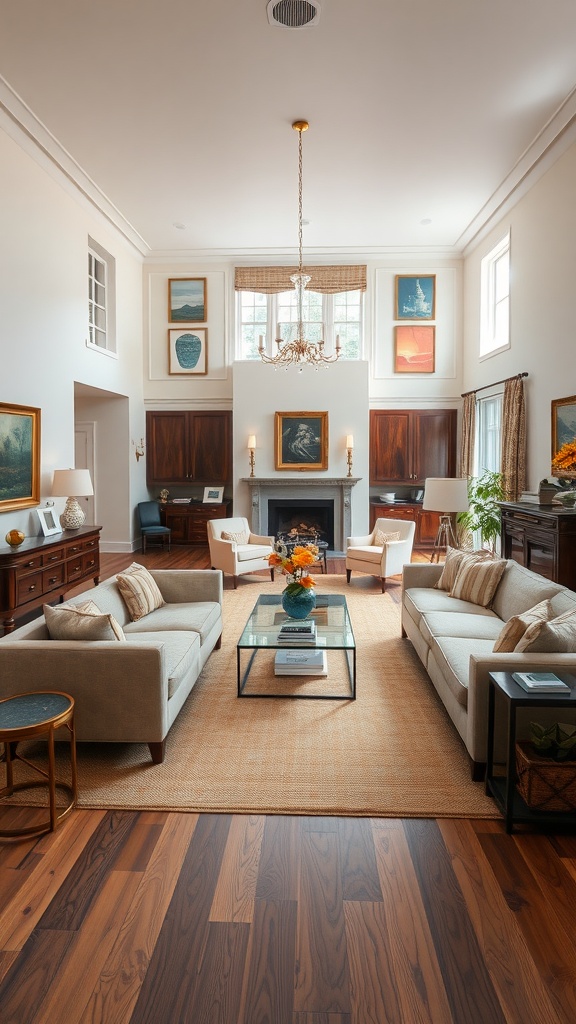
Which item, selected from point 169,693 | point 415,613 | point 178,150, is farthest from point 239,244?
point 169,693

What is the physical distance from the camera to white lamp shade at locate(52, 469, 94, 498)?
21.1 ft

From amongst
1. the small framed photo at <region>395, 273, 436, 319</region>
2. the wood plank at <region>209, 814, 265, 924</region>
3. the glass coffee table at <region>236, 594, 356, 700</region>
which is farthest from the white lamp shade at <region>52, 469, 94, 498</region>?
the small framed photo at <region>395, 273, 436, 319</region>

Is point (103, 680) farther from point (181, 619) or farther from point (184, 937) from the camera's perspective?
point (184, 937)

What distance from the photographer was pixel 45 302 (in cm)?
650

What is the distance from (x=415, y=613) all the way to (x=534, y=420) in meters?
3.40

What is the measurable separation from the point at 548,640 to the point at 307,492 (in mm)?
6950

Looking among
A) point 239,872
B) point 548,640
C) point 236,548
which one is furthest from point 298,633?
point 236,548

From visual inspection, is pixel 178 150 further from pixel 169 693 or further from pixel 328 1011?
pixel 328 1011

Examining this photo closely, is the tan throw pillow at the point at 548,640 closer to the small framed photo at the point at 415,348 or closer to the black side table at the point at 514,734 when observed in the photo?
the black side table at the point at 514,734

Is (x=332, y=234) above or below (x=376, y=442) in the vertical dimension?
above

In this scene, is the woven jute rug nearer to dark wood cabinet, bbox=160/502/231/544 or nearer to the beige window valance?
dark wood cabinet, bbox=160/502/231/544

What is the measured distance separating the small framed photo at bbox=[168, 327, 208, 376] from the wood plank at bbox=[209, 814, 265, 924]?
8.57m

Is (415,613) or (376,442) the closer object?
(415,613)

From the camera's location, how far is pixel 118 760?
310cm
